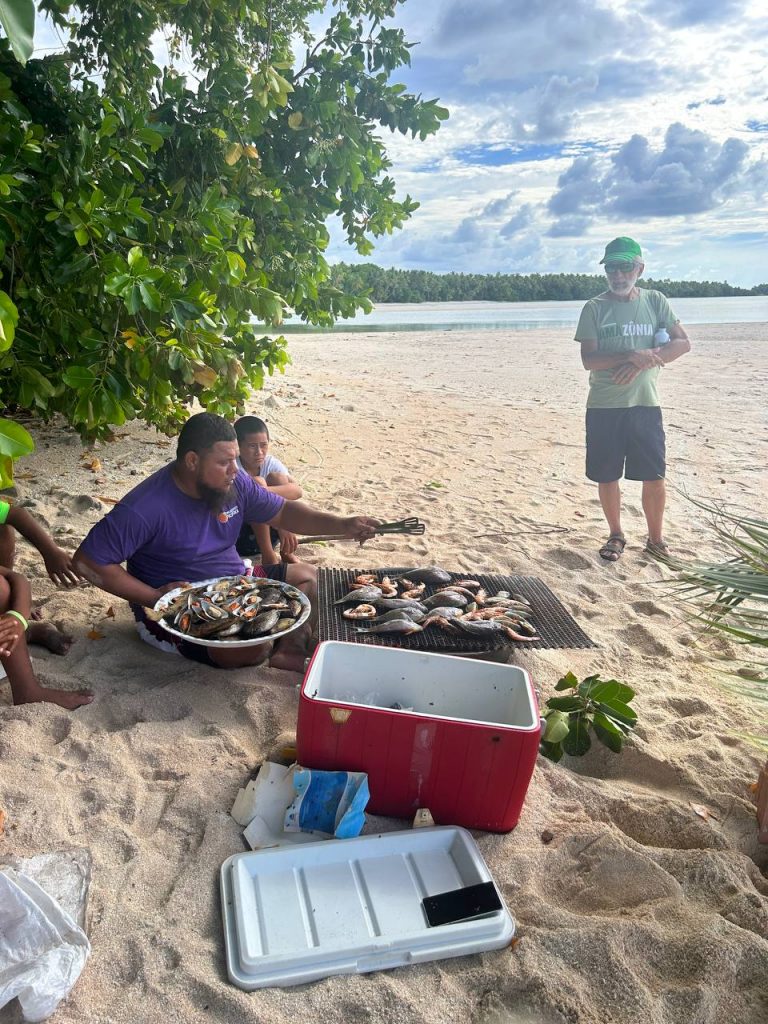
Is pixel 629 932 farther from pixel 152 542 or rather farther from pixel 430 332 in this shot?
pixel 430 332

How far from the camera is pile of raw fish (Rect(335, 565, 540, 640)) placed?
3.24 m

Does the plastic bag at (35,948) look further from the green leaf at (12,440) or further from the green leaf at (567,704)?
the green leaf at (567,704)

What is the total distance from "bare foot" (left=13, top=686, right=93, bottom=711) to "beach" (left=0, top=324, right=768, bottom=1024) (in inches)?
2.4

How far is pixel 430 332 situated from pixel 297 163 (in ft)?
70.0

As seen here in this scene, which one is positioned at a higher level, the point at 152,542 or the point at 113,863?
the point at 152,542

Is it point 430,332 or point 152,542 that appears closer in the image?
point 152,542

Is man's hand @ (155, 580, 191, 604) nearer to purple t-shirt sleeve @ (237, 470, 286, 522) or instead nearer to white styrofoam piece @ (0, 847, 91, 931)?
purple t-shirt sleeve @ (237, 470, 286, 522)

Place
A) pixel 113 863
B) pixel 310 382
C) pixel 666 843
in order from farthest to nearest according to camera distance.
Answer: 1. pixel 310 382
2. pixel 666 843
3. pixel 113 863

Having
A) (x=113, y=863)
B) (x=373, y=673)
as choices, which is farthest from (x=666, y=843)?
(x=113, y=863)

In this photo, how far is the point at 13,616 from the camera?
2891 mm

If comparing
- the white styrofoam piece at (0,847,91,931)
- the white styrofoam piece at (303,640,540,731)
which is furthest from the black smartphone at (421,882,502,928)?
the white styrofoam piece at (0,847,91,931)

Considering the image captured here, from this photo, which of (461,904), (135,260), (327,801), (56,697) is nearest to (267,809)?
(327,801)

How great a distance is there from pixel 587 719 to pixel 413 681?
0.80 meters

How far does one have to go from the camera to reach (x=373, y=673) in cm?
279
